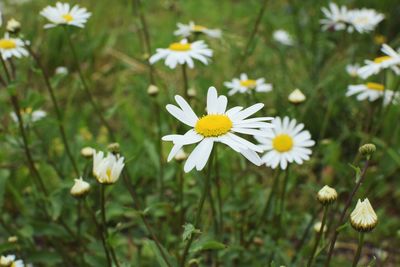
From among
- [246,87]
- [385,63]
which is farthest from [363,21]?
[246,87]

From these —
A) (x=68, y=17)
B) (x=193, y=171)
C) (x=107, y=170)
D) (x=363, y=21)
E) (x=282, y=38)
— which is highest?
(x=282, y=38)

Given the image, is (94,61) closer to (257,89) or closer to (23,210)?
(23,210)

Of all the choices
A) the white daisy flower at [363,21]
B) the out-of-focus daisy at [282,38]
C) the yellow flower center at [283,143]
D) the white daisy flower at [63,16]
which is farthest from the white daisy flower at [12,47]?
the out-of-focus daisy at [282,38]

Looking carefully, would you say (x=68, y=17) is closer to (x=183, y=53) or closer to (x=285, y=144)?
(x=183, y=53)

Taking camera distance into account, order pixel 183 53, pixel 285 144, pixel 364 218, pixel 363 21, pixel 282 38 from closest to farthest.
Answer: pixel 364 218, pixel 285 144, pixel 183 53, pixel 363 21, pixel 282 38

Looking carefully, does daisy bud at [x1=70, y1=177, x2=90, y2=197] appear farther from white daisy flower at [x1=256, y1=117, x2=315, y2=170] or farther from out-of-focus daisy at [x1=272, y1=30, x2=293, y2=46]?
out-of-focus daisy at [x1=272, y1=30, x2=293, y2=46]

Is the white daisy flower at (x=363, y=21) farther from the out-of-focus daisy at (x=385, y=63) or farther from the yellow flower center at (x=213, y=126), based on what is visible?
the yellow flower center at (x=213, y=126)

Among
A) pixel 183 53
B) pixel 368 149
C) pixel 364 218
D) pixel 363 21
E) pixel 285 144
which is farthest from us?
pixel 363 21
